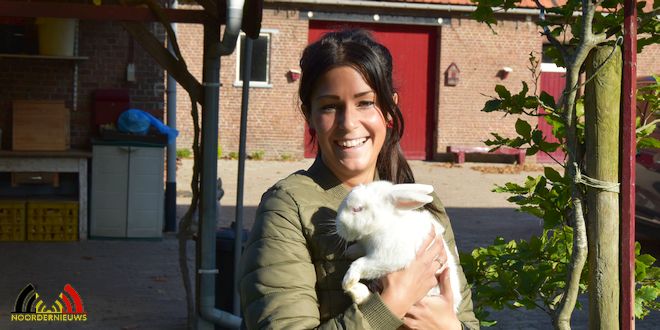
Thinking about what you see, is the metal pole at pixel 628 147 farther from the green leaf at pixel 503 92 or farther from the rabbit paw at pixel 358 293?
the rabbit paw at pixel 358 293

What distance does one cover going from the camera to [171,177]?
1187 cm

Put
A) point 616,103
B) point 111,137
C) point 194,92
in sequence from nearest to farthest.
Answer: point 616,103 → point 194,92 → point 111,137

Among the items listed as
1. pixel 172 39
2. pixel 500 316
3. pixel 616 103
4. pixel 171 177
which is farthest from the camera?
pixel 171 177

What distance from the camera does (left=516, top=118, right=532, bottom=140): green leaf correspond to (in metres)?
3.69

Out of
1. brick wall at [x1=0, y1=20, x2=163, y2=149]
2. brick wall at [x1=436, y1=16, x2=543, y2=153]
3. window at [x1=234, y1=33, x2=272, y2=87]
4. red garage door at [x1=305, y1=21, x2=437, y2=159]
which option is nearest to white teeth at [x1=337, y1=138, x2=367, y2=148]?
brick wall at [x1=0, y1=20, x2=163, y2=149]

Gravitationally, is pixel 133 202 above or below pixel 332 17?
below

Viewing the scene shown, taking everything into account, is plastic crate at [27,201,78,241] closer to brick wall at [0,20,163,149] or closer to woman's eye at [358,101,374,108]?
brick wall at [0,20,163,149]

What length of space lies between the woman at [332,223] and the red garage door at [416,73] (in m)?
20.8

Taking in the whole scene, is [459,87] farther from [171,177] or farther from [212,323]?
[212,323]

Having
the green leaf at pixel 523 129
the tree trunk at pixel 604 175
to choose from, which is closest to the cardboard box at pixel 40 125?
the green leaf at pixel 523 129

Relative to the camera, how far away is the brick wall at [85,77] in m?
11.4

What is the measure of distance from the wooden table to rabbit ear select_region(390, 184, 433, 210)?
29.4ft

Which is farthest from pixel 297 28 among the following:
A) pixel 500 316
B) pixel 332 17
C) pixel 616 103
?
pixel 616 103

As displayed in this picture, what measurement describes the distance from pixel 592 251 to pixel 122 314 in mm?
5412
